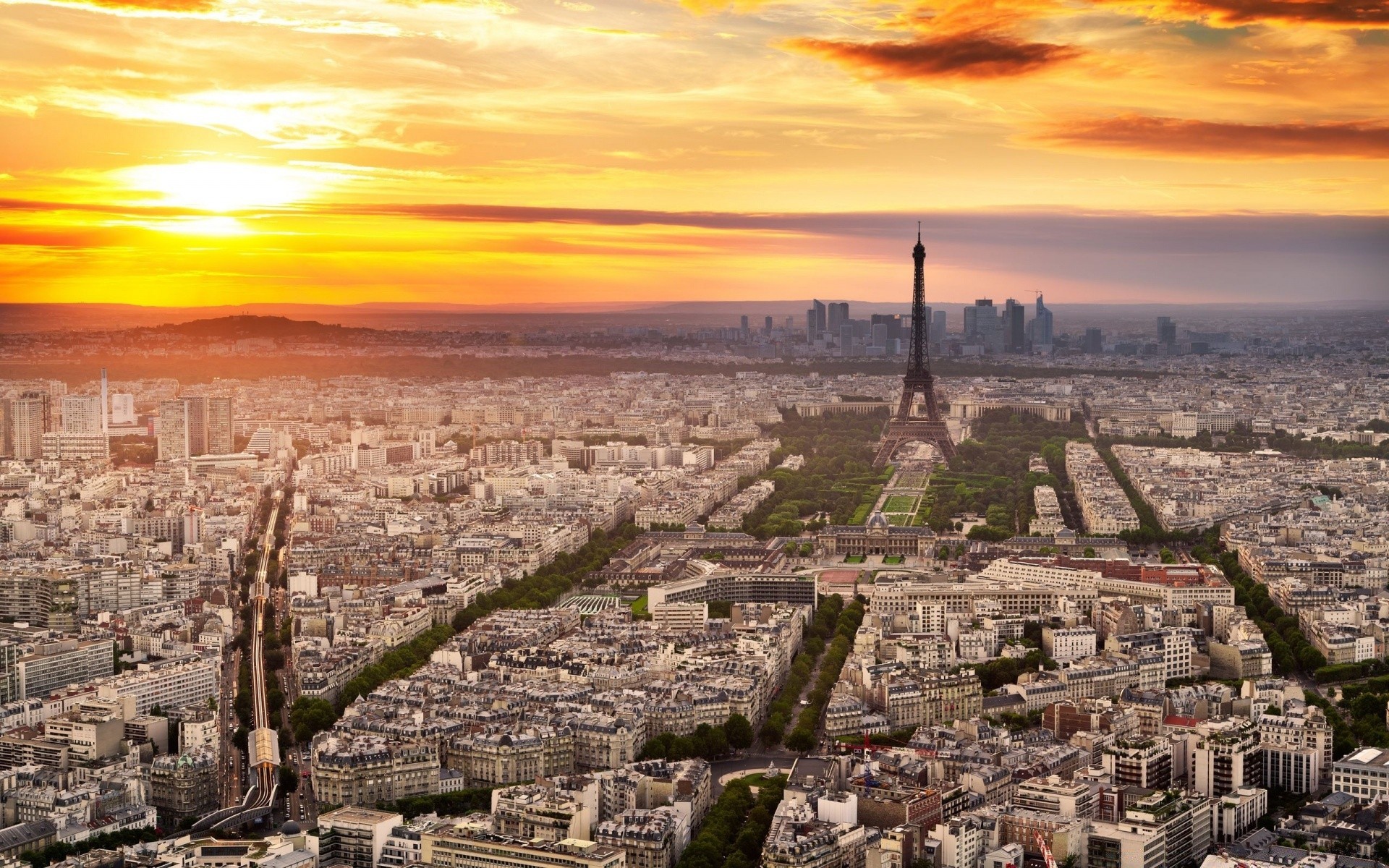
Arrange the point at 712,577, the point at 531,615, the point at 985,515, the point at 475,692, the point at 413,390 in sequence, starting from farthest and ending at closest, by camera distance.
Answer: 1. the point at 413,390
2. the point at 985,515
3. the point at 712,577
4. the point at 531,615
5. the point at 475,692

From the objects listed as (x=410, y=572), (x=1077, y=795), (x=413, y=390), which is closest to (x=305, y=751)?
(x=1077, y=795)

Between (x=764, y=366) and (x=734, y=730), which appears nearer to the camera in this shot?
(x=734, y=730)

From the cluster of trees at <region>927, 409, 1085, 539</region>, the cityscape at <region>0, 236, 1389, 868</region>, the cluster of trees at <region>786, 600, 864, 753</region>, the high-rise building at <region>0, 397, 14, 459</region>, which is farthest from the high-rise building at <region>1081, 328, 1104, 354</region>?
the cluster of trees at <region>786, 600, 864, 753</region>

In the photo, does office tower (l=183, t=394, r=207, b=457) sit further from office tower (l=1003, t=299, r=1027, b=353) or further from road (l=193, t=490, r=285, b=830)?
office tower (l=1003, t=299, r=1027, b=353)

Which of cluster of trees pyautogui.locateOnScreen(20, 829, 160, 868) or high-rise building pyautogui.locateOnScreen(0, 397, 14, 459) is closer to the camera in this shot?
cluster of trees pyautogui.locateOnScreen(20, 829, 160, 868)

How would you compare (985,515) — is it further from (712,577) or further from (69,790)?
(69,790)

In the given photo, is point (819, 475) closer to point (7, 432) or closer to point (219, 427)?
point (219, 427)
